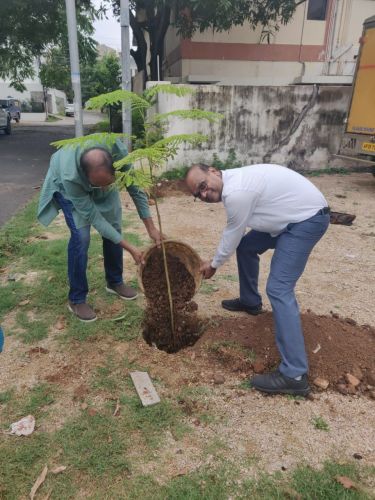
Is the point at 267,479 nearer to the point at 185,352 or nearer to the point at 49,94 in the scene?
the point at 185,352

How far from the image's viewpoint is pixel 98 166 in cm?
279

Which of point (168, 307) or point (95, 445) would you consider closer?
point (95, 445)

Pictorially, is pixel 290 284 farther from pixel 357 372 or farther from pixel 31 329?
pixel 31 329

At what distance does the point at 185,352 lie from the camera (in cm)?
311

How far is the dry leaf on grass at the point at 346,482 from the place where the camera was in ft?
6.75

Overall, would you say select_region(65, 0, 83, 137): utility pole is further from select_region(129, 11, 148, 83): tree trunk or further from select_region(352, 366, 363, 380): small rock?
select_region(352, 366, 363, 380): small rock

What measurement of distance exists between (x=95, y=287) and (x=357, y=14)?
1577 cm

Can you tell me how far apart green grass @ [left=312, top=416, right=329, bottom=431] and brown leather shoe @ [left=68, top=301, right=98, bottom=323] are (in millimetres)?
1963

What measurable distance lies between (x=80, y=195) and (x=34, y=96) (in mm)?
46459

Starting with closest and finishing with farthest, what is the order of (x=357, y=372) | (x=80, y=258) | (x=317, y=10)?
(x=357, y=372) → (x=80, y=258) → (x=317, y=10)

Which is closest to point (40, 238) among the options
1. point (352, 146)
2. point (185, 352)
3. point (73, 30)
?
point (185, 352)

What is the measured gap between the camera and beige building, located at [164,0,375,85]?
14.2 m

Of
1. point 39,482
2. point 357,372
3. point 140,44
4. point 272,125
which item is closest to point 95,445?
point 39,482

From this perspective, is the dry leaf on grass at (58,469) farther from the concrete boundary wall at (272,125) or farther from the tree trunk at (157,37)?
the tree trunk at (157,37)
